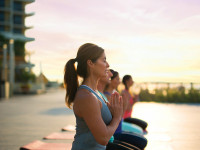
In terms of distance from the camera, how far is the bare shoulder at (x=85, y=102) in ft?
7.42

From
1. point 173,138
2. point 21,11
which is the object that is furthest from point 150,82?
point 21,11

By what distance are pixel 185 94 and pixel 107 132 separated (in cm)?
1812

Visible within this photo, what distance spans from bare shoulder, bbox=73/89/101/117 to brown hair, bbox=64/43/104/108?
0.28 meters

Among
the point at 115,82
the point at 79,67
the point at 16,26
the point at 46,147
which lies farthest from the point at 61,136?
the point at 16,26

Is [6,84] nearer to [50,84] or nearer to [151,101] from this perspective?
[151,101]

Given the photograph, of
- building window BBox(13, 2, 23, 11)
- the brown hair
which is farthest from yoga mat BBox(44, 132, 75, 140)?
building window BBox(13, 2, 23, 11)

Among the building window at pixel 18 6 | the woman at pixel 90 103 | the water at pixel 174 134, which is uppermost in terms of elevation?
the building window at pixel 18 6

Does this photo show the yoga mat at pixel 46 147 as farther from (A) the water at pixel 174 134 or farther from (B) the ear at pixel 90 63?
(B) the ear at pixel 90 63

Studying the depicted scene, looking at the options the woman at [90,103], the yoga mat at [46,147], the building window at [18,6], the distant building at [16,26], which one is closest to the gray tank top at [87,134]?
the woman at [90,103]

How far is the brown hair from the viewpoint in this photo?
2484 millimetres

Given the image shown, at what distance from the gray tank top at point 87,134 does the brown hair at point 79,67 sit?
18 centimetres

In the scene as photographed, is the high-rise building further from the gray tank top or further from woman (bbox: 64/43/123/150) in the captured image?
the gray tank top

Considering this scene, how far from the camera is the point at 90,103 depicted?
2.26m

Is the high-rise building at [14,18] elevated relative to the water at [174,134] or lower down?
elevated
